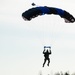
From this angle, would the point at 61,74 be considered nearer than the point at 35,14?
No

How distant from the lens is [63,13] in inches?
1935

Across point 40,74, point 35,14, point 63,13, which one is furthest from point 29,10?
point 40,74

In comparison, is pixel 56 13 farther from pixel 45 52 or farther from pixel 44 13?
pixel 45 52

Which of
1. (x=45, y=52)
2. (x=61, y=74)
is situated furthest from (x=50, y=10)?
(x=61, y=74)

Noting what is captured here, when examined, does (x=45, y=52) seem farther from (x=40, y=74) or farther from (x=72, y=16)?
(x=40, y=74)

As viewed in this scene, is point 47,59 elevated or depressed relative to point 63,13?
depressed

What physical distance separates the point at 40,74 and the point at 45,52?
14760 cm

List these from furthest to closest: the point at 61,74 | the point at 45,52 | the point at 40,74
A: the point at 40,74, the point at 61,74, the point at 45,52

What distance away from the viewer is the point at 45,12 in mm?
48281

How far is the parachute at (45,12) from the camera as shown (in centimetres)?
4803

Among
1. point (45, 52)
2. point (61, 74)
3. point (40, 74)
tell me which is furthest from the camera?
point (40, 74)

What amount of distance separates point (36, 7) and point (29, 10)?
83 centimetres

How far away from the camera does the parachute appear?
48031 millimetres

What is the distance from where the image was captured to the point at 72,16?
1922 inches
